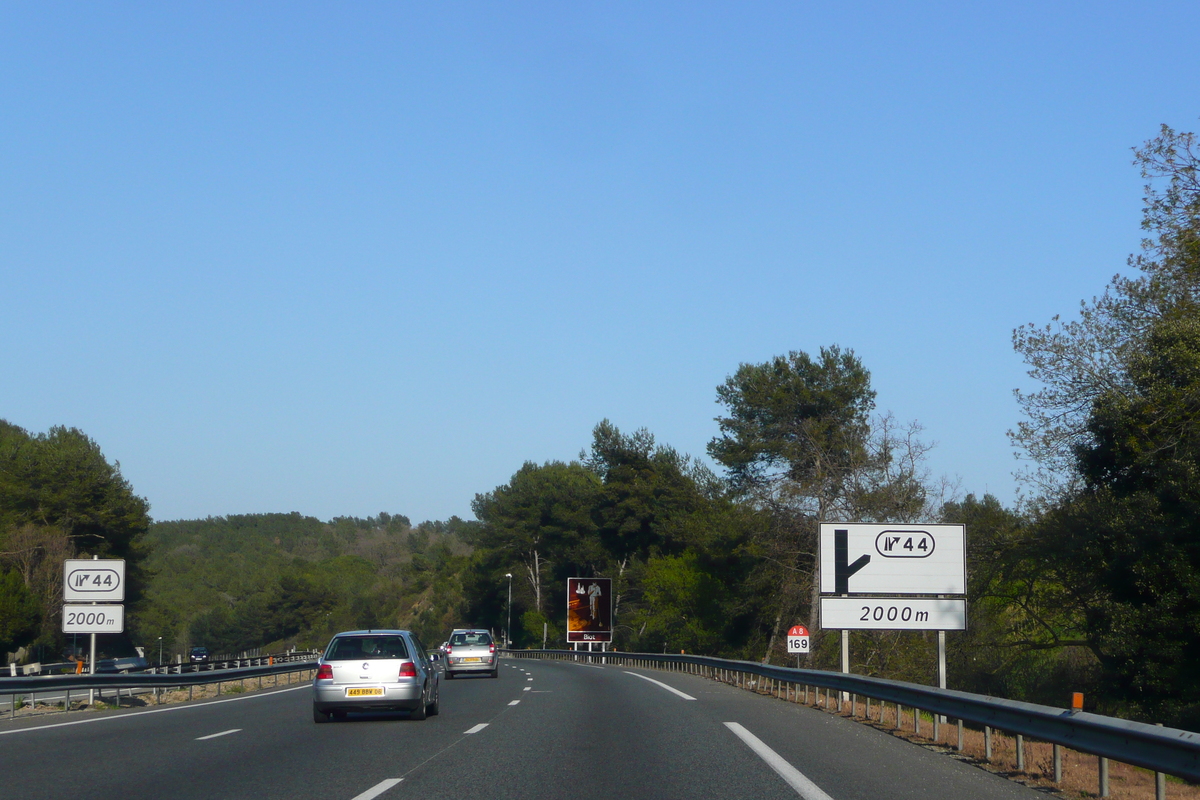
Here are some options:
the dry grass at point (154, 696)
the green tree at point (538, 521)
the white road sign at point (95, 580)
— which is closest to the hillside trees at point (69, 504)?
the green tree at point (538, 521)

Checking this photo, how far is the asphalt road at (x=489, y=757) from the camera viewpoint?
10398mm

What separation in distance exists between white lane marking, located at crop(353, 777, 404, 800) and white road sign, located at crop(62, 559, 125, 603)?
19168mm

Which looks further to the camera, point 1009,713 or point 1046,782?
point 1009,713

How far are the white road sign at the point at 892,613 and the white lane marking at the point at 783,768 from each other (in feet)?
26.6

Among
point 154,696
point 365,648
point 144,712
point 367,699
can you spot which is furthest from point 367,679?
point 154,696

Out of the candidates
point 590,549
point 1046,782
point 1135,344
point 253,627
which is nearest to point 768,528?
point 1135,344

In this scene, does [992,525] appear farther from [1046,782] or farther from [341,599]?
[341,599]

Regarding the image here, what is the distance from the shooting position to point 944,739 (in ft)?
50.8

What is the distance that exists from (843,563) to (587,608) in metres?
50.2

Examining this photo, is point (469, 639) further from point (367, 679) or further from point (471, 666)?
point (367, 679)

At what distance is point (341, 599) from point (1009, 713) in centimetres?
18229

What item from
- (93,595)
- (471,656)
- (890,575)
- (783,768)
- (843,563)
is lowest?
(471,656)

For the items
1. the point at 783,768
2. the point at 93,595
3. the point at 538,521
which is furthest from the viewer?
the point at 538,521

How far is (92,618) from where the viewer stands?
27.5 metres
